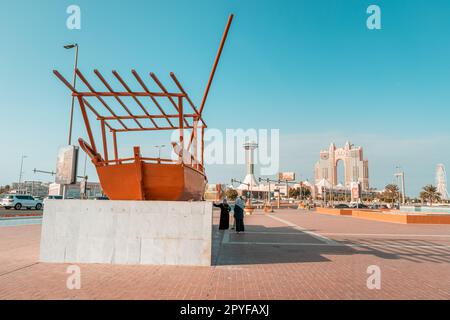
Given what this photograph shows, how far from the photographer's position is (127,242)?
7039 millimetres

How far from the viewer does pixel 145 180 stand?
7820 mm

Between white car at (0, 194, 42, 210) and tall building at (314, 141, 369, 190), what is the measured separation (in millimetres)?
166877

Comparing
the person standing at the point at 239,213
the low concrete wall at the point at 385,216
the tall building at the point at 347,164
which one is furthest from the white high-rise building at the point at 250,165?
the person standing at the point at 239,213

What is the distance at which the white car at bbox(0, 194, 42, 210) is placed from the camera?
30.3 meters

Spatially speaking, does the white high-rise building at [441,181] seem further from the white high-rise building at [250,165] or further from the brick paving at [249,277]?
the brick paving at [249,277]

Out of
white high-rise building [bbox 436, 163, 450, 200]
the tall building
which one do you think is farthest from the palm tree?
the tall building

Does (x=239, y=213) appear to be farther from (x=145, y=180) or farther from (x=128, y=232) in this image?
(x=128, y=232)

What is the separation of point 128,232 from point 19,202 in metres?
30.9

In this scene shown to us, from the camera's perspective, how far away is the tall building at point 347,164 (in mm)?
181500

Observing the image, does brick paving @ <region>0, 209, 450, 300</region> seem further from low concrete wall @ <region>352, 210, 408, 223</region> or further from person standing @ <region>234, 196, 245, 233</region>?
low concrete wall @ <region>352, 210, 408, 223</region>

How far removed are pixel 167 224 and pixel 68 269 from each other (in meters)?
2.38

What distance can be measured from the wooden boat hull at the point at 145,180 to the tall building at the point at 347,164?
7092 inches
